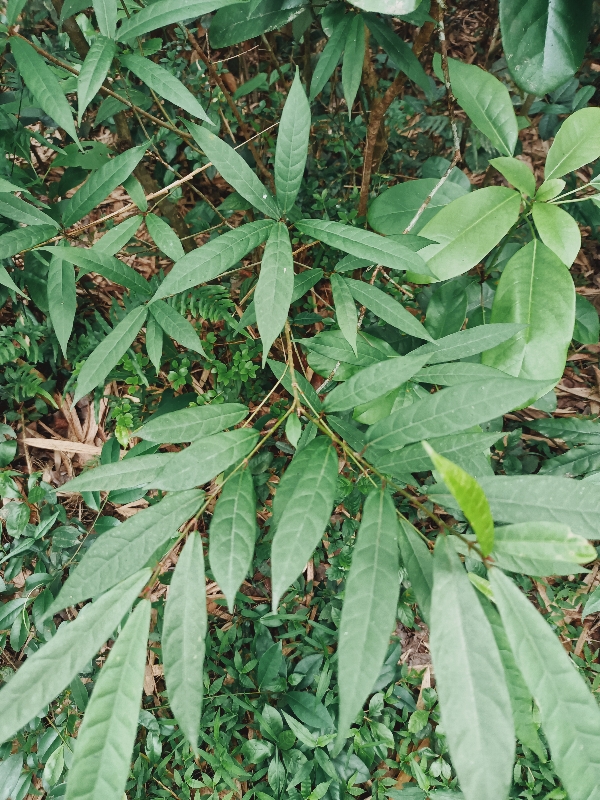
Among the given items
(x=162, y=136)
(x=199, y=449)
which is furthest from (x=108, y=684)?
(x=162, y=136)

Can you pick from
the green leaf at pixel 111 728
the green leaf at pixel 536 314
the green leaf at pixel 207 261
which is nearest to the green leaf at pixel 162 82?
the green leaf at pixel 207 261

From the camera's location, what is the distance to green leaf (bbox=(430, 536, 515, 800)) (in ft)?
1.49

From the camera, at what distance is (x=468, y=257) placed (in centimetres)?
88

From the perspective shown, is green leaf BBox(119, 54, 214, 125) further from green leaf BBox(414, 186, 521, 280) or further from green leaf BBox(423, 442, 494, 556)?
green leaf BBox(423, 442, 494, 556)

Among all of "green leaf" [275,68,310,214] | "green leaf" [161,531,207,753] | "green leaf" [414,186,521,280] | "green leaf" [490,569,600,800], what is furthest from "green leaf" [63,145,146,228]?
"green leaf" [490,569,600,800]

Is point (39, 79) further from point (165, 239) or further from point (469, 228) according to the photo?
point (469, 228)

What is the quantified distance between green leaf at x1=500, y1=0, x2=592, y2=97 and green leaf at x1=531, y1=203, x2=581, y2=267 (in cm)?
23

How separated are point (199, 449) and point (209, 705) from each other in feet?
3.54

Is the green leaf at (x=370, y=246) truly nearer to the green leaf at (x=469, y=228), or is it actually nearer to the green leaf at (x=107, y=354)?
the green leaf at (x=469, y=228)

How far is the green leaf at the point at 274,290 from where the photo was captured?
28.1 inches

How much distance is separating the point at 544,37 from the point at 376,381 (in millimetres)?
673

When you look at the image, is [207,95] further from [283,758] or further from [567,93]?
[283,758]

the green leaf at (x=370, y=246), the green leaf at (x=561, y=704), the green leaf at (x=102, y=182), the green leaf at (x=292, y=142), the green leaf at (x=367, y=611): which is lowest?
the green leaf at (x=561, y=704)

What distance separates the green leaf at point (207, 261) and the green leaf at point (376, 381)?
257mm
